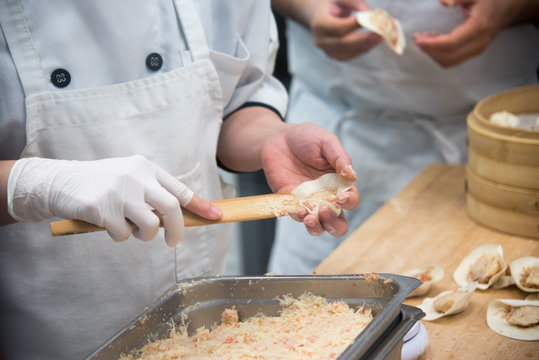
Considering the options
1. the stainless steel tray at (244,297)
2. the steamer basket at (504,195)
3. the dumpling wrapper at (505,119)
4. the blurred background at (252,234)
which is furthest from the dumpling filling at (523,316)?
the blurred background at (252,234)

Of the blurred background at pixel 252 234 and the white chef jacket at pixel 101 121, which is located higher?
the white chef jacket at pixel 101 121

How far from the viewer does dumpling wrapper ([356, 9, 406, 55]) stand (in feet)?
6.58

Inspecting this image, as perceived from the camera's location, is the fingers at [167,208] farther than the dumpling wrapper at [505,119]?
No

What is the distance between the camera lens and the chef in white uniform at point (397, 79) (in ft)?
6.74

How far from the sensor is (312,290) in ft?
3.90

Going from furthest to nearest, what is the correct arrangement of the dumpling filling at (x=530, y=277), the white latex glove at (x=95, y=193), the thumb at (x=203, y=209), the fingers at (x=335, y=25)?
1. the fingers at (x=335, y=25)
2. the dumpling filling at (x=530, y=277)
3. the thumb at (x=203, y=209)
4. the white latex glove at (x=95, y=193)

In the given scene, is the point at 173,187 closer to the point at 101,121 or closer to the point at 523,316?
the point at 101,121

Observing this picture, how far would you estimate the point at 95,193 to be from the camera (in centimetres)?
105

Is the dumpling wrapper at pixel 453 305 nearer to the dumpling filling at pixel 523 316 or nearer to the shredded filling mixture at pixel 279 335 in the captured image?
the dumpling filling at pixel 523 316

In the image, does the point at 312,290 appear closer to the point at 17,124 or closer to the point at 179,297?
the point at 179,297

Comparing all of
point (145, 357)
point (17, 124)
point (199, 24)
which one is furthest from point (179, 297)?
point (199, 24)

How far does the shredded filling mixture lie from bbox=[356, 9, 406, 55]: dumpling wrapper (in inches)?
45.4

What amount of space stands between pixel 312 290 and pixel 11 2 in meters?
0.84

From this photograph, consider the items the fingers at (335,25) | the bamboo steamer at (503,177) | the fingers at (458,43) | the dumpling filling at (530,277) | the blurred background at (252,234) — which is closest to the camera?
the dumpling filling at (530,277)
